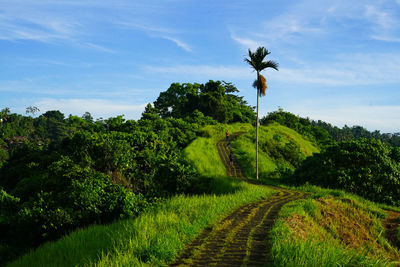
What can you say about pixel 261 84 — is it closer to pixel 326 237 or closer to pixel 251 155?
pixel 251 155

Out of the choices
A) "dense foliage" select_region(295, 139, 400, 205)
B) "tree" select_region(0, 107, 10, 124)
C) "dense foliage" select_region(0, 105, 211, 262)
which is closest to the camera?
"dense foliage" select_region(0, 105, 211, 262)

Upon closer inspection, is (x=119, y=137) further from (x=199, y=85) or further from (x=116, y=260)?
(x=199, y=85)

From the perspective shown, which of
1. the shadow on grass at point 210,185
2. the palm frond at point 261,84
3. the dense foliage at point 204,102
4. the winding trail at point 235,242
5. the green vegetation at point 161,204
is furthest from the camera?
the dense foliage at point 204,102

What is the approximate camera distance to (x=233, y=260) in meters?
6.16

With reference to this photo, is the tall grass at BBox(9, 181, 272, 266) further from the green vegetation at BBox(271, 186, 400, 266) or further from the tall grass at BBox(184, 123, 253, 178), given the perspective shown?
the tall grass at BBox(184, 123, 253, 178)

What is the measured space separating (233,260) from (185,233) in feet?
6.67

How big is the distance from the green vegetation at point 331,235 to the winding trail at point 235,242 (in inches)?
16.6

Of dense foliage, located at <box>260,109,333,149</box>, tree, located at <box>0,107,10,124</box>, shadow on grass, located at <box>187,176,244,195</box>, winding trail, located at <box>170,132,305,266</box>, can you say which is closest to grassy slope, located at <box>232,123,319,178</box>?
shadow on grass, located at <box>187,176,244,195</box>

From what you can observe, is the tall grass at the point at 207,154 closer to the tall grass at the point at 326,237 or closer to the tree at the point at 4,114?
the tall grass at the point at 326,237

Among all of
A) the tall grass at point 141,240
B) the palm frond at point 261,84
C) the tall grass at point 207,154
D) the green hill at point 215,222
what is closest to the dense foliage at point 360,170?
the green hill at point 215,222

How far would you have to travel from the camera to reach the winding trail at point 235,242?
6152 millimetres

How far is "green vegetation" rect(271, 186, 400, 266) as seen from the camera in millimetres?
5363

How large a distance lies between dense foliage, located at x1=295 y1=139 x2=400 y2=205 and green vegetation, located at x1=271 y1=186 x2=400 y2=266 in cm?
323

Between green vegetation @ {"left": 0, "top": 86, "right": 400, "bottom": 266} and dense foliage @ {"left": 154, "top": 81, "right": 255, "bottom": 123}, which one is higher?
dense foliage @ {"left": 154, "top": 81, "right": 255, "bottom": 123}
